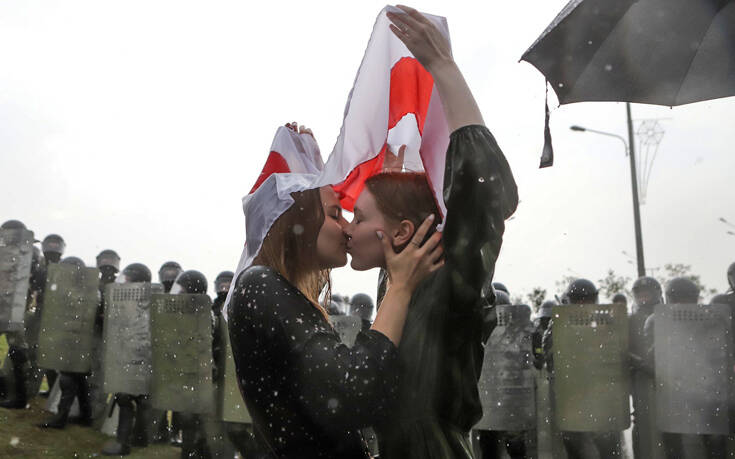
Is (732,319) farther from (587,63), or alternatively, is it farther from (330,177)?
(330,177)

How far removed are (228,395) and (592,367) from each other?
3.60m

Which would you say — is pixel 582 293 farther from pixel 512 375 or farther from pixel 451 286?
pixel 451 286

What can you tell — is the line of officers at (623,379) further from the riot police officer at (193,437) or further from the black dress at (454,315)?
the black dress at (454,315)

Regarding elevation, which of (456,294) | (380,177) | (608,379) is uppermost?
(380,177)

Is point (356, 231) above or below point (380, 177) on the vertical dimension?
below

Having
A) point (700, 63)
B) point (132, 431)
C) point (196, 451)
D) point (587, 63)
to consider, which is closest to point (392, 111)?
point (587, 63)

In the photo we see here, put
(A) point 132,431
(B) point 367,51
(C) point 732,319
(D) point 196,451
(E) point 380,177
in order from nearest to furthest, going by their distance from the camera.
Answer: (E) point 380,177 < (B) point 367,51 < (C) point 732,319 < (D) point 196,451 < (A) point 132,431

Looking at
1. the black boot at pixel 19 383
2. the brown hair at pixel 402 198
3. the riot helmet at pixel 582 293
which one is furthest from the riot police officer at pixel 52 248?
the brown hair at pixel 402 198

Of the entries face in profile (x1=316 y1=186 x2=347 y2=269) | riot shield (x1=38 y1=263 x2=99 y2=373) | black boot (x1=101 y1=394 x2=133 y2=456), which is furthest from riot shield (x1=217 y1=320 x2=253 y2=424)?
face in profile (x1=316 y1=186 x2=347 y2=269)

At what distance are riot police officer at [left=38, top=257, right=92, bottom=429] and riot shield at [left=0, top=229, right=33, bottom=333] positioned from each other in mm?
604

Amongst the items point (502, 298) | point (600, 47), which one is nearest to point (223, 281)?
point (502, 298)

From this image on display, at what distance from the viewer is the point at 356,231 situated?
1.73 meters

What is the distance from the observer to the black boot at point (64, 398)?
831 centimetres

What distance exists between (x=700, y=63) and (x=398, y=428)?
9.28 feet
